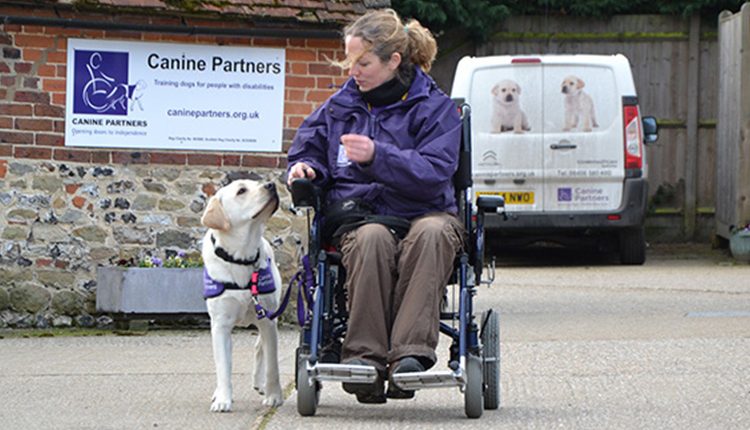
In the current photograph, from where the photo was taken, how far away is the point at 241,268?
7301 mm

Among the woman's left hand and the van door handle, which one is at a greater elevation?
the van door handle

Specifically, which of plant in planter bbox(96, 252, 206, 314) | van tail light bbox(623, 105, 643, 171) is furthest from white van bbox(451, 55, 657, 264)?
plant in planter bbox(96, 252, 206, 314)

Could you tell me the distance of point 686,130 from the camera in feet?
59.3

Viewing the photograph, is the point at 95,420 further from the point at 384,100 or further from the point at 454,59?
the point at 454,59

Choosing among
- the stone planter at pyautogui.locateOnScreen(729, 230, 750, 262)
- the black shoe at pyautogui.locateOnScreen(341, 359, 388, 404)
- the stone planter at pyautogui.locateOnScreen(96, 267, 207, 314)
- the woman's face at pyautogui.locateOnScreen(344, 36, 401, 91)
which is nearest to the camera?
the black shoe at pyautogui.locateOnScreen(341, 359, 388, 404)

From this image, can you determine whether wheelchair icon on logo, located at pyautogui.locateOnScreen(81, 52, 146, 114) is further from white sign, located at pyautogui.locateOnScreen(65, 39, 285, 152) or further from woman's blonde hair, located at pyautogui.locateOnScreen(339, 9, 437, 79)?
woman's blonde hair, located at pyautogui.locateOnScreen(339, 9, 437, 79)

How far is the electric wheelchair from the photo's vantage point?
6441mm

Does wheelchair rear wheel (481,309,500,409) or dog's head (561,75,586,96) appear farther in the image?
dog's head (561,75,586,96)

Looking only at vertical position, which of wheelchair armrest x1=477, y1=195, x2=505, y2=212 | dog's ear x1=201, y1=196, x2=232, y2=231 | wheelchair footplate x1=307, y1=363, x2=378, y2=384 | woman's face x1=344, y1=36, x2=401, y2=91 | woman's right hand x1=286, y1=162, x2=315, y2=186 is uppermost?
woman's face x1=344, y1=36, x2=401, y2=91

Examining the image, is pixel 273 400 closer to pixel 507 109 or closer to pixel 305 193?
pixel 305 193

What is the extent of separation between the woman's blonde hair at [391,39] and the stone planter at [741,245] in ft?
29.8

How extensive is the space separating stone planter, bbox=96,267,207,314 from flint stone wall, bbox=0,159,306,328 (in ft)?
1.17

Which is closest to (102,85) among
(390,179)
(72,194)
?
(72,194)

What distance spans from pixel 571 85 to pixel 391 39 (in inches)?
334
